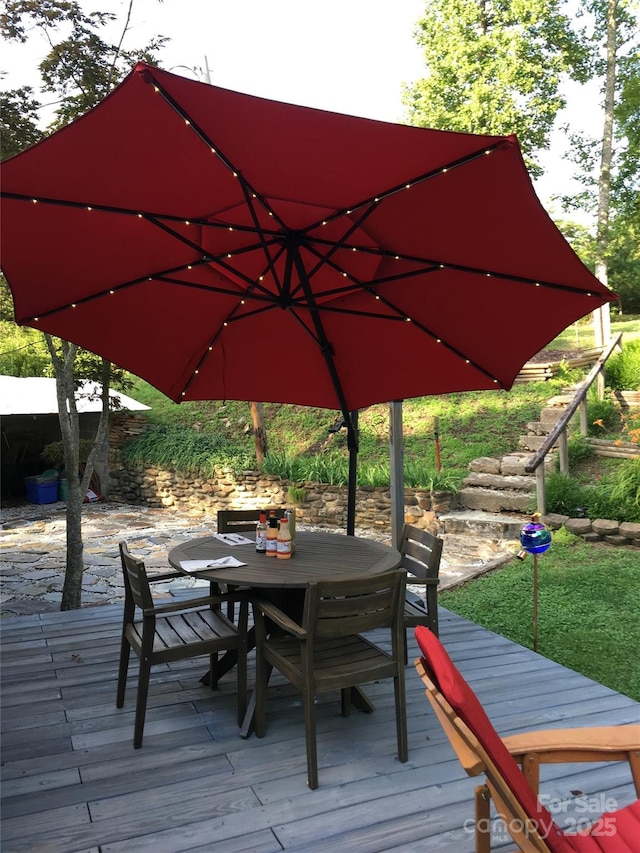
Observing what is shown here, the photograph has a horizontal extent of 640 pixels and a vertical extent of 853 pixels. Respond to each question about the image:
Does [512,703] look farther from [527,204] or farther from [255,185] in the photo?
[255,185]

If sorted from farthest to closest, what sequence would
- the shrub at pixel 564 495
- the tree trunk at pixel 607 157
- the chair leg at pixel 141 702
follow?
the tree trunk at pixel 607 157, the shrub at pixel 564 495, the chair leg at pixel 141 702

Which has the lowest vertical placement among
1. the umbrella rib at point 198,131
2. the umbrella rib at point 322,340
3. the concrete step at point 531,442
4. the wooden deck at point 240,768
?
the wooden deck at point 240,768

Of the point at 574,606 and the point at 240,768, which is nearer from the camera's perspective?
the point at 240,768

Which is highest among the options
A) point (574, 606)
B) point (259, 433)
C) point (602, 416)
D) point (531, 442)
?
point (602, 416)

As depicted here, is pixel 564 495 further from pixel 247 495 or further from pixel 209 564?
pixel 247 495

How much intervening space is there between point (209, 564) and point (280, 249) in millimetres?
1572

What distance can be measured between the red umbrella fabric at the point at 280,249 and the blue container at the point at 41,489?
9.79 m

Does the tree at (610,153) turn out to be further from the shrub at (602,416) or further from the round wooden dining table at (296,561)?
the round wooden dining table at (296,561)

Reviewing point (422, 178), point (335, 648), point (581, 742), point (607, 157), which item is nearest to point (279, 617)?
point (335, 648)

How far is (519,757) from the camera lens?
178 cm

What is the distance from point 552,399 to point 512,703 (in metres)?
8.67

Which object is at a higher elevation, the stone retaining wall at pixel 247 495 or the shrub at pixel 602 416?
the shrub at pixel 602 416

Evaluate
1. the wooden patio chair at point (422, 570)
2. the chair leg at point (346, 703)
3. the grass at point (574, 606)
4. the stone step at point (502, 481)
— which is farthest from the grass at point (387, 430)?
the chair leg at point (346, 703)

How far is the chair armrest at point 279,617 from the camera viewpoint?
2635 mm
